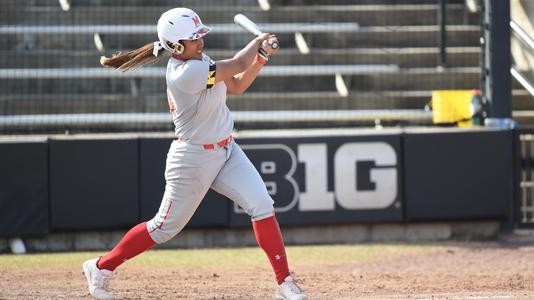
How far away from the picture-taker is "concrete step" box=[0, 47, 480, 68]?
12.6m

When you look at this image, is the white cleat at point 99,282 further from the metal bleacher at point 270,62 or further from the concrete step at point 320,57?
the concrete step at point 320,57

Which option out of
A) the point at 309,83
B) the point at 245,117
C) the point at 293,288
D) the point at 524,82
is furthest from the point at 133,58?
the point at 524,82

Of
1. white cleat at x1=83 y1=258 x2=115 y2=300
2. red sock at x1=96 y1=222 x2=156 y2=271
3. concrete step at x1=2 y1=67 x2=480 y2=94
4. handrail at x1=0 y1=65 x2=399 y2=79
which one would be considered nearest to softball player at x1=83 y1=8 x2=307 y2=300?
red sock at x1=96 y1=222 x2=156 y2=271

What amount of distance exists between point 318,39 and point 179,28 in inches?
298

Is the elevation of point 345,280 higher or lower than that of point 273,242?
lower

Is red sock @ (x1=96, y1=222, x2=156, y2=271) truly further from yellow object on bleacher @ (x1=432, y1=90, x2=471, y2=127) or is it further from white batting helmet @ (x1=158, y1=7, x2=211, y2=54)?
yellow object on bleacher @ (x1=432, y1=90, x2=471, y2=127)

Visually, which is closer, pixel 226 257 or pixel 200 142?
pixel 200 142

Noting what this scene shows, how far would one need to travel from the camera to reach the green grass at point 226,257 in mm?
9016

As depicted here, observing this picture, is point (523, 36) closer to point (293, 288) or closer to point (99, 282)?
point (293, 288)

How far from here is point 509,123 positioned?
10.4 m

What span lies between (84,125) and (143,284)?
434cm

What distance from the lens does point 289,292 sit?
20.0ft

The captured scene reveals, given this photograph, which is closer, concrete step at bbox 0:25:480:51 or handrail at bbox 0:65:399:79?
handrail at bbox 0:65:399:79

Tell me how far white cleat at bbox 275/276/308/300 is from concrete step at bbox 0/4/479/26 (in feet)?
24.4
